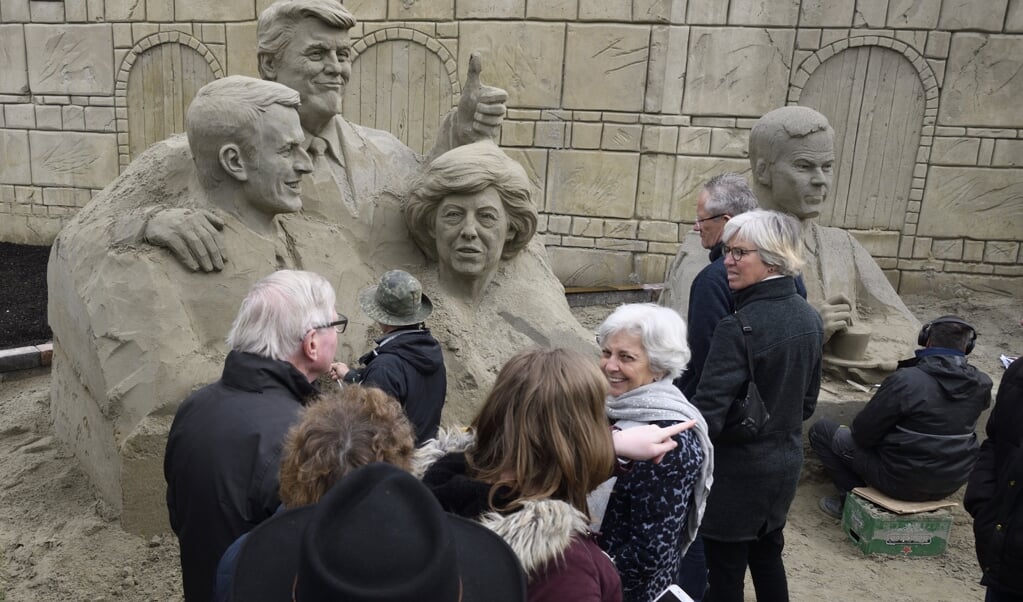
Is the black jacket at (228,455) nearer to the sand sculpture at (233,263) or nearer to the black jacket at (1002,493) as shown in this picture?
the sand sculpture at (233,263)

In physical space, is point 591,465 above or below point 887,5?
below

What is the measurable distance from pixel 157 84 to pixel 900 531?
28.5ft

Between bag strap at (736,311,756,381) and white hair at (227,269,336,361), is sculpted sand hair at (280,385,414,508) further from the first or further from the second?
bag strap at (736,311,756,381)

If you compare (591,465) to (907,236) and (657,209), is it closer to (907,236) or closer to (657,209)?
(657,209)

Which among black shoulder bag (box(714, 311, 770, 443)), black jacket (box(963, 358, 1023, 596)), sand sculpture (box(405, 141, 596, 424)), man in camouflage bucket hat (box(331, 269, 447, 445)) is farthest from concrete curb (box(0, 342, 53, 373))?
black jacket (box(963, 358, 1023, 596))

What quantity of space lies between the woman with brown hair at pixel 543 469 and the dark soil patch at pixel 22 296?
6267 mm

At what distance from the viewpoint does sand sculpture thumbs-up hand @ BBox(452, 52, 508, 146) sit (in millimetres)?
4188

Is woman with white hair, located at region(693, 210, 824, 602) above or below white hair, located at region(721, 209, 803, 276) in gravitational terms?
below

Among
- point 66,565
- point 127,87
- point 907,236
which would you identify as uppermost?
point 127,87

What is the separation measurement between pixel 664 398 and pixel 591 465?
21.8 inches

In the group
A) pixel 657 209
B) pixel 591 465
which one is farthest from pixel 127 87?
pixel 591 465

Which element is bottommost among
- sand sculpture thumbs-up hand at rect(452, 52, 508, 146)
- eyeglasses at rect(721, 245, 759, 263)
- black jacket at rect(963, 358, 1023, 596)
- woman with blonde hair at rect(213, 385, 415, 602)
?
black jacket at rect(963, 358, 1023, 596)

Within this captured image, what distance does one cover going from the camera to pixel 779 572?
3172mm

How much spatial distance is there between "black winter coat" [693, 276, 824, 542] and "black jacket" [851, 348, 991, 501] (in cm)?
147
